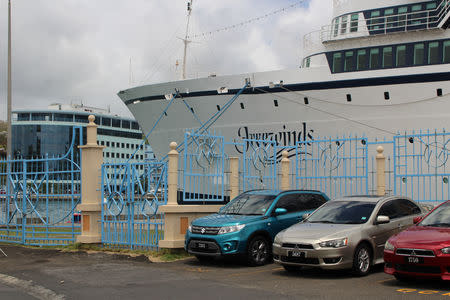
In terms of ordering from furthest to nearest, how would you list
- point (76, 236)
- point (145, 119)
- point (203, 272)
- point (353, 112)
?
point (145, 119) < point (353, 112) < point (76, 236) < point (203, 272)

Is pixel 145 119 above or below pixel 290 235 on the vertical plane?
above

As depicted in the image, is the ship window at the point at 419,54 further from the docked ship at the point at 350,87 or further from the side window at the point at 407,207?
the side window at the point at 407,207

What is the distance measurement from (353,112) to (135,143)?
85454 millimetres

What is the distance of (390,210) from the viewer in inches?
411

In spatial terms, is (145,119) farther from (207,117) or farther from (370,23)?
(370,23)

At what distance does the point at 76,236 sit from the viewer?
1423cm

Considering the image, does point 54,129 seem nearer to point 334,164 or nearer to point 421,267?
point 334,164

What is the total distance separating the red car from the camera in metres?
7.83

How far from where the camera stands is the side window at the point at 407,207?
1073 cm

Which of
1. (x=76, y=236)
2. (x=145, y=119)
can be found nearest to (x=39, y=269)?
(x=76, y=236)

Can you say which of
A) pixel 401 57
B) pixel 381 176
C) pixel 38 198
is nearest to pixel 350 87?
pixel 401 57

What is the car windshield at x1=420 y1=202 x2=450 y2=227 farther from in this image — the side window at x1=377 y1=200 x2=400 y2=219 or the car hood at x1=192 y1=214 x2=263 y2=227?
the car hood at x1=192 y1=214 x2=263 y2=227

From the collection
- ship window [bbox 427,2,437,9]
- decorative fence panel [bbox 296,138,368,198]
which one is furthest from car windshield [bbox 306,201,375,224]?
ship window [bbox 427,2,437,9]

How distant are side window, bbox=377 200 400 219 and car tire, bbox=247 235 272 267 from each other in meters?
2.51
